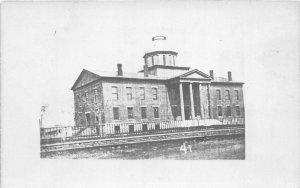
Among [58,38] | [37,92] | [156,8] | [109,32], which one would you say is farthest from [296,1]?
[37,92]

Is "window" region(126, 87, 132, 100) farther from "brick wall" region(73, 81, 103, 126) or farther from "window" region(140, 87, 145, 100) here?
"brick wall" region(73, 81, 103, 126)

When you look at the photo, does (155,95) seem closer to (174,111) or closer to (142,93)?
(142,93)

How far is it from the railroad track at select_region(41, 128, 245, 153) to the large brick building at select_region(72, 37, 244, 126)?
25cm

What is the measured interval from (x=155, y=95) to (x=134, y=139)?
0.83 meters

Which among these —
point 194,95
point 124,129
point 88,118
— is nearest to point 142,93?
point 124,129

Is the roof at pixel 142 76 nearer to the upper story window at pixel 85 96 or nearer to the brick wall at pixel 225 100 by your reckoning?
the brick wall at pixel 225 100

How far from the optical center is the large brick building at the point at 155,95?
239 inches

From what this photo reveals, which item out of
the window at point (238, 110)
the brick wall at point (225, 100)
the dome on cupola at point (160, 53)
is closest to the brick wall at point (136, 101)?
the dome on cupola at point (160, 53)

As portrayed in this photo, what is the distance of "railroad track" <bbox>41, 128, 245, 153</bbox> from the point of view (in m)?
5.95

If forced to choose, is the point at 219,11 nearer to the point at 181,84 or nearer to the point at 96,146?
the point at 181,84

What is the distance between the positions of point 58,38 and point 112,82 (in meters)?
1.06

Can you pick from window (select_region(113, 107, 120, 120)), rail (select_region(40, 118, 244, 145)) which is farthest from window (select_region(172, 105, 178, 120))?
window (select_region(113, 107, 120, 120))

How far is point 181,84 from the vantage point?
6684 mm

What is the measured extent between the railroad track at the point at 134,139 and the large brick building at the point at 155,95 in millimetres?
253
